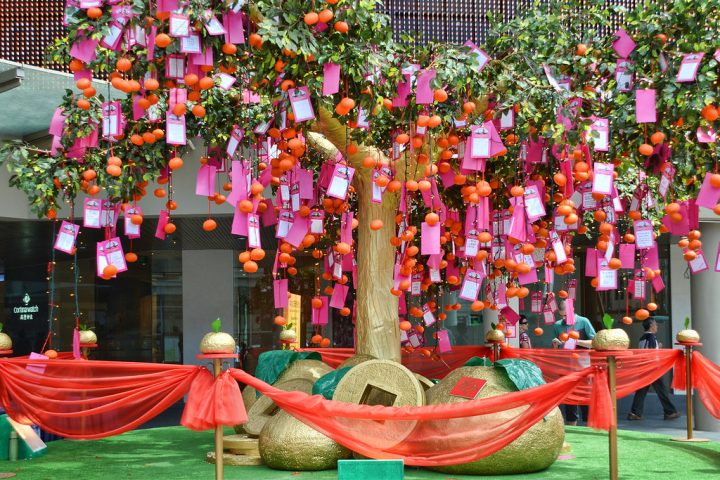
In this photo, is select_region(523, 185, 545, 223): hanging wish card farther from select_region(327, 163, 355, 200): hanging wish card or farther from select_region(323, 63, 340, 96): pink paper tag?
select_region(323, 63, 340, 96): pink paper tag

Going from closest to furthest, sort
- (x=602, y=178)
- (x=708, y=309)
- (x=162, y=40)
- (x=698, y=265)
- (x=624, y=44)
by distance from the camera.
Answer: (x=162, y=40), (x=602, y=178), (x=624, y=44), (x=698, y=265), (x=708, y=309)

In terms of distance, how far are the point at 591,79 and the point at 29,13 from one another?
520 centimetres

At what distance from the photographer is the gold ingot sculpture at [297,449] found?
267 inches

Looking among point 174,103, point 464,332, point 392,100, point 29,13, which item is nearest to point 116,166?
point 174,103

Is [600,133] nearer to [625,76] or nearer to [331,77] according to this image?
[625,76]

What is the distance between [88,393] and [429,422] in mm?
2787

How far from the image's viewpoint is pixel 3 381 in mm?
7371

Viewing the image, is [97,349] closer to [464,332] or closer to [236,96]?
[464,332]

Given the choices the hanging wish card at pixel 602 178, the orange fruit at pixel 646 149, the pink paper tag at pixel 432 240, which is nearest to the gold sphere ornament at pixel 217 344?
the pink paper tag at pixel 432 240

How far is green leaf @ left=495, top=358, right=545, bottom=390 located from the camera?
6.75 m

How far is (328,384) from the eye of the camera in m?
7.16

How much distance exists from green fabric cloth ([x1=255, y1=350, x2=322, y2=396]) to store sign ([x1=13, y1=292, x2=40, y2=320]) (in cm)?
1031

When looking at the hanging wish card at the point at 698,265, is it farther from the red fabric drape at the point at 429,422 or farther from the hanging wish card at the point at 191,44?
the hanging wish card at the point at 191,44

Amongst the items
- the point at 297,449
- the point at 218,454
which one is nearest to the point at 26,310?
the point at 297,449
